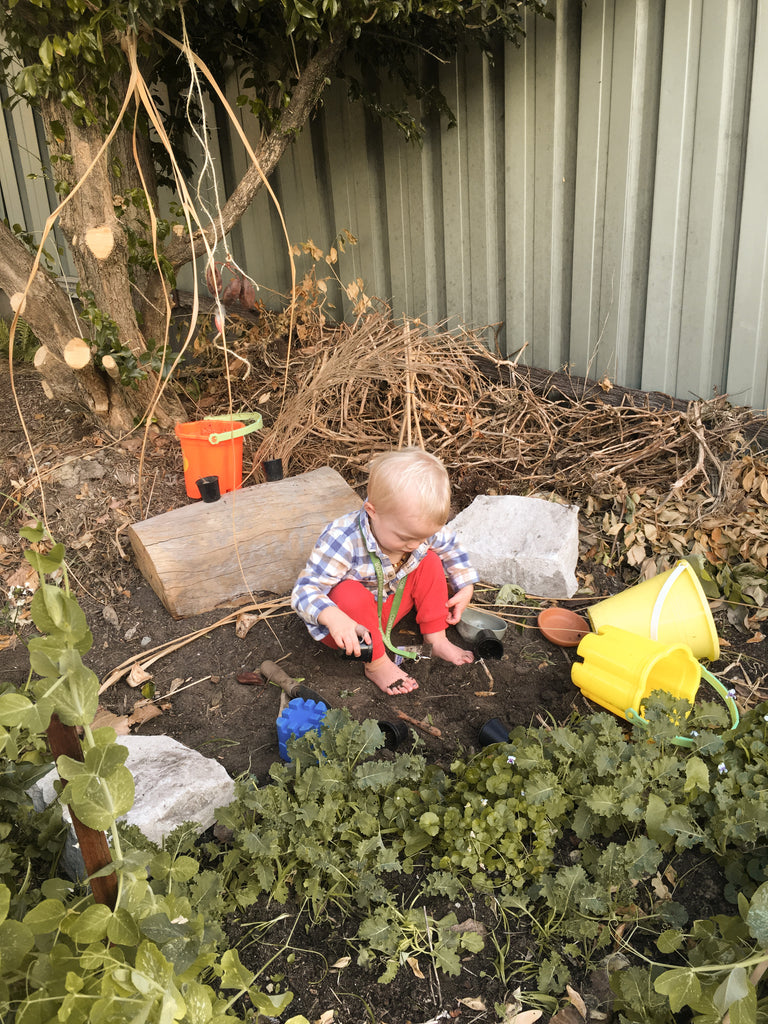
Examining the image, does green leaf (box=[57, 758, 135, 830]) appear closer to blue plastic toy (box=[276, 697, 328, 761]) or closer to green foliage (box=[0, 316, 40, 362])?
blue plastic toy (box=[276, 697, 328, 761])

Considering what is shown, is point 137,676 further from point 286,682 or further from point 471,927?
point 471,927

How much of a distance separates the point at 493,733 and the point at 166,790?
0.89 meters

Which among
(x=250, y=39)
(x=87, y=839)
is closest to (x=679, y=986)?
(x=87, y=839)

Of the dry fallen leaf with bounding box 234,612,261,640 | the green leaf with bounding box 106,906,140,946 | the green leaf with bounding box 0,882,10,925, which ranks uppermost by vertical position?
the green leaf with bounding box 0,882,10,925

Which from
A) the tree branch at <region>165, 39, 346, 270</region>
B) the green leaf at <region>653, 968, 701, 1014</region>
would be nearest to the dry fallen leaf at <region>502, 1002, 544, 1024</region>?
the green leaf at <region>653, 968, 701, 1014</region>

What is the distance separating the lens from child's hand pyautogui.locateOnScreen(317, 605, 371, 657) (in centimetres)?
237

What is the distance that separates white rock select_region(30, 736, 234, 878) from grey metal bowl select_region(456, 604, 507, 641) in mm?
1054

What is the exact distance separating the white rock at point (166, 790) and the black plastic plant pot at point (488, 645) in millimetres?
1016

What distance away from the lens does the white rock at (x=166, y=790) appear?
72.1 inches

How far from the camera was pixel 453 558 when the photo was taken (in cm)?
280


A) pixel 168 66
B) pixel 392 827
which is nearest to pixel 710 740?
pixel 392 827

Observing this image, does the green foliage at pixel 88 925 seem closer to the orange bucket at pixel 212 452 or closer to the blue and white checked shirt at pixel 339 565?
the blue and white checked shirt at pixel 339 565

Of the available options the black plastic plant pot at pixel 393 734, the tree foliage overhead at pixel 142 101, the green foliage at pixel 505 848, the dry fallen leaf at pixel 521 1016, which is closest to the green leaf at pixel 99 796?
the green foliage at pixel 505 848

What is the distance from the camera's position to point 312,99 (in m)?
3.54
